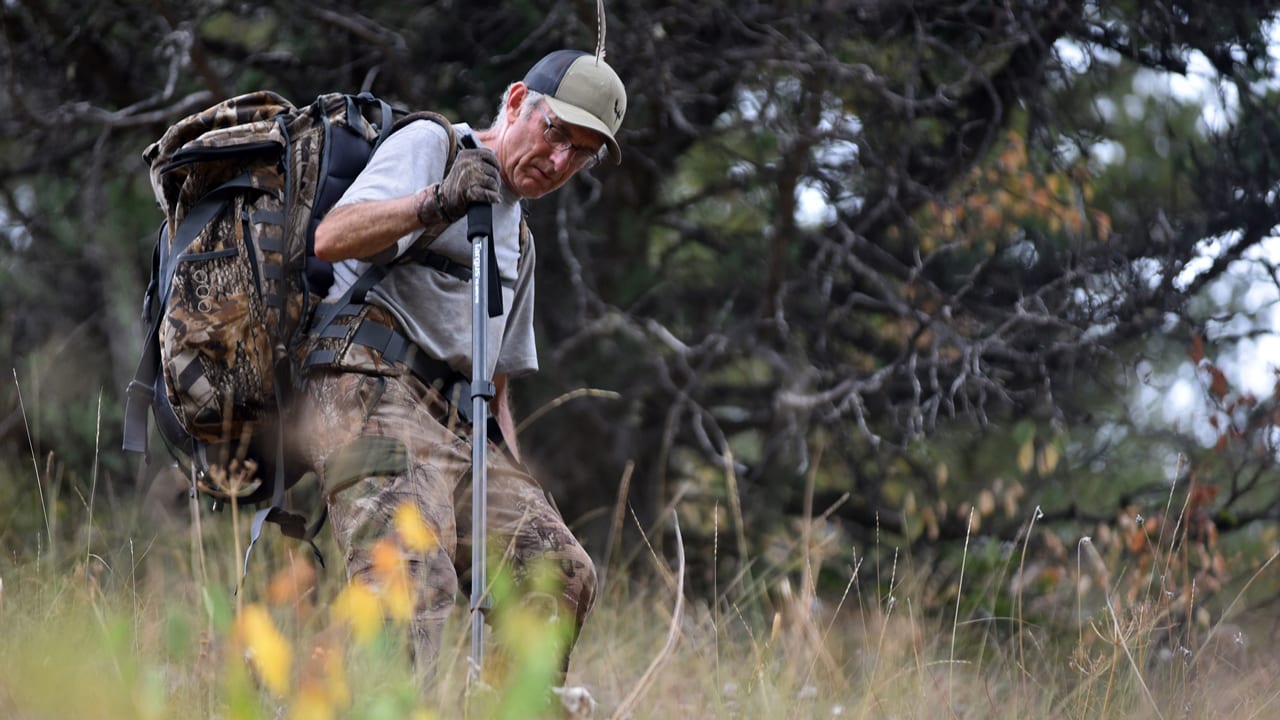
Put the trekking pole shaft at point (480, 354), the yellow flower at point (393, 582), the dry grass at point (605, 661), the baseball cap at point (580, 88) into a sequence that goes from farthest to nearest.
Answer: the baseball cap at point (580, 88)
the trekking pole shaft at point (480, 354)
the dry grass at point (605, 661)
the yellow flower at point (393, 582)

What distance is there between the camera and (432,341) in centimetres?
323

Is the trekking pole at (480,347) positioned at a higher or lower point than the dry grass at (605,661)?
higher

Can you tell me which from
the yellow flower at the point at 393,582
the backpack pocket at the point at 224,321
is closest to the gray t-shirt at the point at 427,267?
the backpack pocket at the point at 224,321

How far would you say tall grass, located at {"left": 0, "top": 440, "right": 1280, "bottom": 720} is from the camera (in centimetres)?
191

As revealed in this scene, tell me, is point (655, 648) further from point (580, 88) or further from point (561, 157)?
point (580, 88)

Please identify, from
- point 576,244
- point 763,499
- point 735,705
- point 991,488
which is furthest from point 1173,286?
point 735,705

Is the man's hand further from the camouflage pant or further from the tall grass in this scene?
the tall grass

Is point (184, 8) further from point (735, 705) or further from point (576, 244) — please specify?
point (735, 705)

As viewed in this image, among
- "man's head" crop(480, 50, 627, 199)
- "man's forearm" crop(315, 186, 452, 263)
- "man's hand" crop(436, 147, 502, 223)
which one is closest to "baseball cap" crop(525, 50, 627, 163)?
"man's head" crop(480, 50, 627, 199)

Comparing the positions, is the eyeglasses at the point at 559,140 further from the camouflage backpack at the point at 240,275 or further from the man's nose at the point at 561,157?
the camouflage backpack at the point at 240,275

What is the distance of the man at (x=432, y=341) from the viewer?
2930 mm

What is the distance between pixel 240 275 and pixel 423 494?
2.24 ft

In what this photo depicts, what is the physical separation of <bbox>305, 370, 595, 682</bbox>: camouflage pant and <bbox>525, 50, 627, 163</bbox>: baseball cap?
2.60ft

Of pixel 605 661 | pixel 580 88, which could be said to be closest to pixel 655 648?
pixel 605 661
